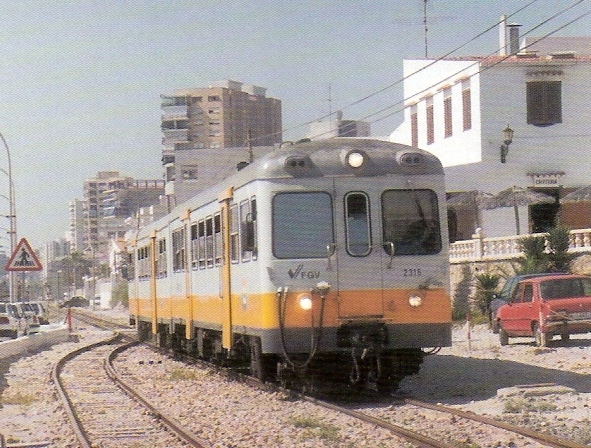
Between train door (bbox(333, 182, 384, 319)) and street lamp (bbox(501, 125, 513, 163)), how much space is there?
26.2 m

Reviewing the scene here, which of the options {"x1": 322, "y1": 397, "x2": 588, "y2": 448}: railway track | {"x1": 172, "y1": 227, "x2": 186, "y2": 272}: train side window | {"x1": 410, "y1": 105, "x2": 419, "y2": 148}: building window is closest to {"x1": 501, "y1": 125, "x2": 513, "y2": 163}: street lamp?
Result: {"x1": 410, "y1": 105, "x2": 419, "y2": 148}: building window

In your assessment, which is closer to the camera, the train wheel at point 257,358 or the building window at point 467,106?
the train wheel at point 257,358

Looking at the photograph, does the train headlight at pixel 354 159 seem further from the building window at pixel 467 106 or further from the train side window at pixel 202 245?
the building window at pixel 467 106

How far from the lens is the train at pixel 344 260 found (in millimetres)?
14414

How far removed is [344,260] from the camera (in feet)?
47.6

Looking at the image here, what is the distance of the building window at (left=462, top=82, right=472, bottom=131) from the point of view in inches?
1713

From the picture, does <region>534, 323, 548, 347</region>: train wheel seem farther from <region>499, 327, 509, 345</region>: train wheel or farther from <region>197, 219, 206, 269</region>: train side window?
<region>197, 219, 206, 269</region>: train side window

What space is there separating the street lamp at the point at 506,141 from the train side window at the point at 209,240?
923 inches

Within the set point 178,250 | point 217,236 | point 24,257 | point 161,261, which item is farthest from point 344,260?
point 24,257

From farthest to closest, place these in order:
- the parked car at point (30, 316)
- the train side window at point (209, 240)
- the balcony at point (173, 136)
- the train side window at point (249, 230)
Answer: the balcony at point (173, 136), the parked car at point (30, 316), the train side window at point (209, 240), the train side window at point (249, 230)

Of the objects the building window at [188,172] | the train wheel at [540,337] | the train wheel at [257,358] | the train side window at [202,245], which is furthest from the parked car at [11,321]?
the building window at [188,172]

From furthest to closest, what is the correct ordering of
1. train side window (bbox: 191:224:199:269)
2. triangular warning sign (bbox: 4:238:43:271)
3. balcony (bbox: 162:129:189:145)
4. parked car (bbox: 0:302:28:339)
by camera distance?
balcony (bbox: 162:129:189:145)
parked car (bbox: 0:302:28:339)
triangular warning sign (bbox: 4:238:43:271)
train side window (bbox: 191:224:199:269)

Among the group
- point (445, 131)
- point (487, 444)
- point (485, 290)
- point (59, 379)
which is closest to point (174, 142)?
point (445, 131)

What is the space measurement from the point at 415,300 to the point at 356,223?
1.19 meters
